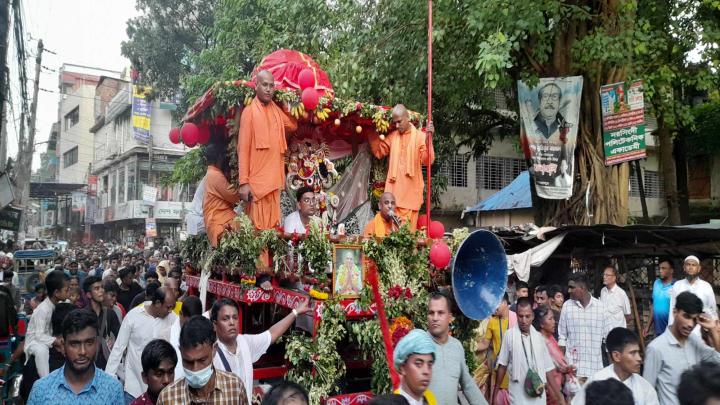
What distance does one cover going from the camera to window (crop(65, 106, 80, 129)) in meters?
47.1

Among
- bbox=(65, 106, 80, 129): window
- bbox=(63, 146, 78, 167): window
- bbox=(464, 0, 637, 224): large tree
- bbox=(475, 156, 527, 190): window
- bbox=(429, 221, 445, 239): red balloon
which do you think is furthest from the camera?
bbox=(63, 146, 78, 167): window

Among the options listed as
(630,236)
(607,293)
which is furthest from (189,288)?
(630,236)

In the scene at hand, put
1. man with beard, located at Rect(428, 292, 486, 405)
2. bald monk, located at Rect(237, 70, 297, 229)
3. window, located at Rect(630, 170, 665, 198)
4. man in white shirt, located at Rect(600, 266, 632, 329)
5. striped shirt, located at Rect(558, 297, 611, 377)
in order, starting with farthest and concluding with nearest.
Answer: window, located at Rect(630, 170, 665, 198) → man in white shirt, located at Rect(600, 266, 632, 329) → striped shirt, located at Rect(558, 297, 611, 377) → bald monk, located at Rect(237, 70, 297, 229) → man with beard, located at Rect(428, 292, 486, 405)

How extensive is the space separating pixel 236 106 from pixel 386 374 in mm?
3247

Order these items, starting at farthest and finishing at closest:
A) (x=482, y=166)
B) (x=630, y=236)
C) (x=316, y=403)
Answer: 1. (x=482, y=166)
2. (x=630, y=236)
3. (x=316, y=403)

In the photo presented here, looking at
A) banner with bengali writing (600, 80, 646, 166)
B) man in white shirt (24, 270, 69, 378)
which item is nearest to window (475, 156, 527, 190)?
banner with bengali writing (600, 80, 646, 166)

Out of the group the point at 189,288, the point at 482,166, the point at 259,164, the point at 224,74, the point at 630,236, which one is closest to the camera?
the point at 259,164

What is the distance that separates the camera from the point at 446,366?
3.93 metres

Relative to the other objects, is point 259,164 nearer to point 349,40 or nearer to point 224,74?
point 349,40

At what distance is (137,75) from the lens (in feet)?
75.8

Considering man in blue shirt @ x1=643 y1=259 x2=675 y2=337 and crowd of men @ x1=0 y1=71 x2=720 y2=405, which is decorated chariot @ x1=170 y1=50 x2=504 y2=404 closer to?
crowd of men @ x1=0 y1=71 x2=720 y2=405

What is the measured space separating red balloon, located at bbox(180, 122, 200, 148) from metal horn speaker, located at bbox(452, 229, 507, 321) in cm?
353

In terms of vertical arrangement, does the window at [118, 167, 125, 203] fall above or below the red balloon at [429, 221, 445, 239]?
above

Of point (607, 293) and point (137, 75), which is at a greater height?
point (137, 75)
